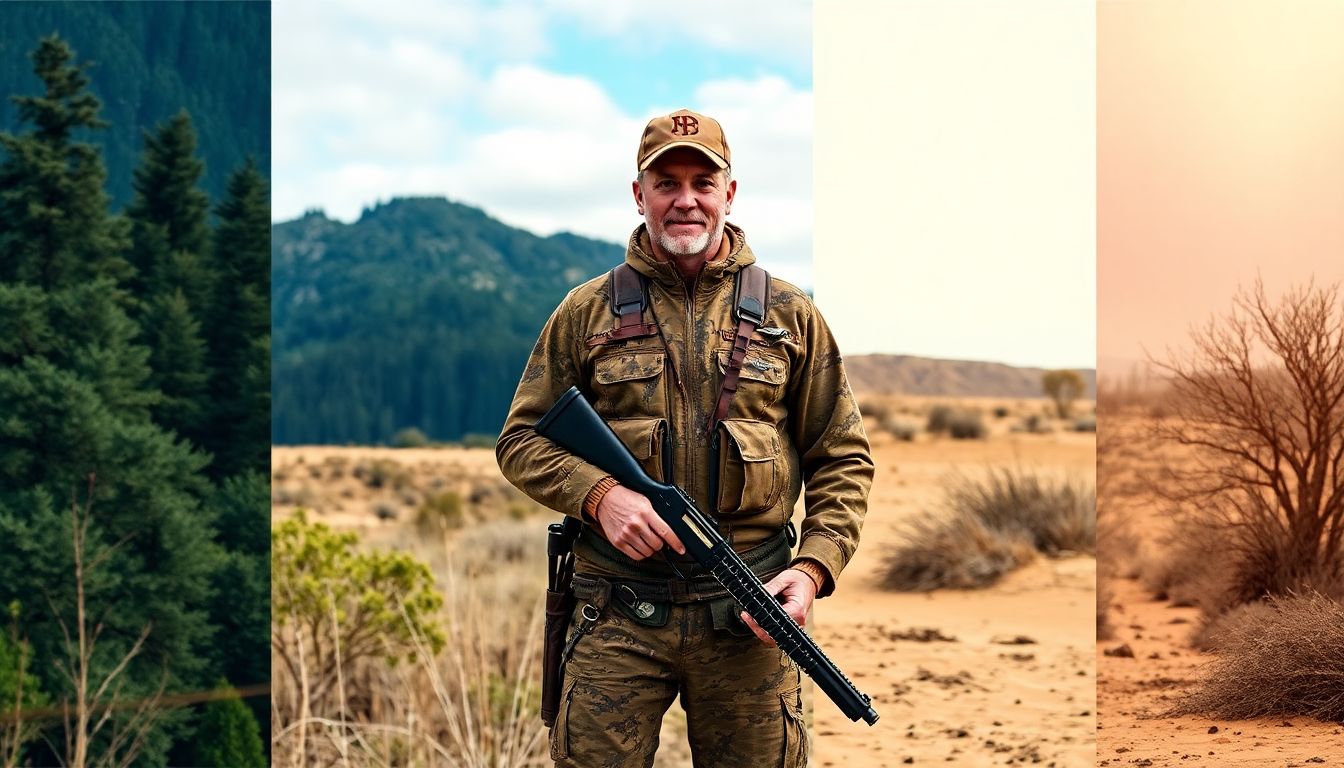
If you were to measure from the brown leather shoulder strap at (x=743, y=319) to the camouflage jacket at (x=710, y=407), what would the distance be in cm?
2

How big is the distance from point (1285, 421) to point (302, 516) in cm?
399

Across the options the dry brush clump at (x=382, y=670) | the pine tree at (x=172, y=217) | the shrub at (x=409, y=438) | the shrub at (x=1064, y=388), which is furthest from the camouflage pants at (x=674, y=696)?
the shrub at (x=409, y=438)

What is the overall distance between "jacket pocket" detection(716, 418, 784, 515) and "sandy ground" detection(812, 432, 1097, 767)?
4.43 m

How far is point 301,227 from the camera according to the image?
1778 inches

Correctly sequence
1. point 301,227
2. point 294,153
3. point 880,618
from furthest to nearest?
point 301,227 → point 294,153 → point 880,618

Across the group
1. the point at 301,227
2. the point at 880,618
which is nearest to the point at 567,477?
the point at 880,618

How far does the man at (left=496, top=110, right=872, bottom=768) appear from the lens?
226cm

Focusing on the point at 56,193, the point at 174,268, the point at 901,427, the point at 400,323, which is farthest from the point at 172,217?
the point at 400,323

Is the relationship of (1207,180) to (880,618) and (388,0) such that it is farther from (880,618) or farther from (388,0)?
(388,0)

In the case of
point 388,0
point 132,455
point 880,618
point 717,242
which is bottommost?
point 880,618

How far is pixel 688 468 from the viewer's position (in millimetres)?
2318

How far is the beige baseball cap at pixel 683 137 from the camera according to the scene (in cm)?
225

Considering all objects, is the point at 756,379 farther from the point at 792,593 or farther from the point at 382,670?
the point at 382,670

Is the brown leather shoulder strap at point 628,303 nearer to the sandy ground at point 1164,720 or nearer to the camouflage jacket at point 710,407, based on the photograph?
the camouflage jacket at point 710,407
